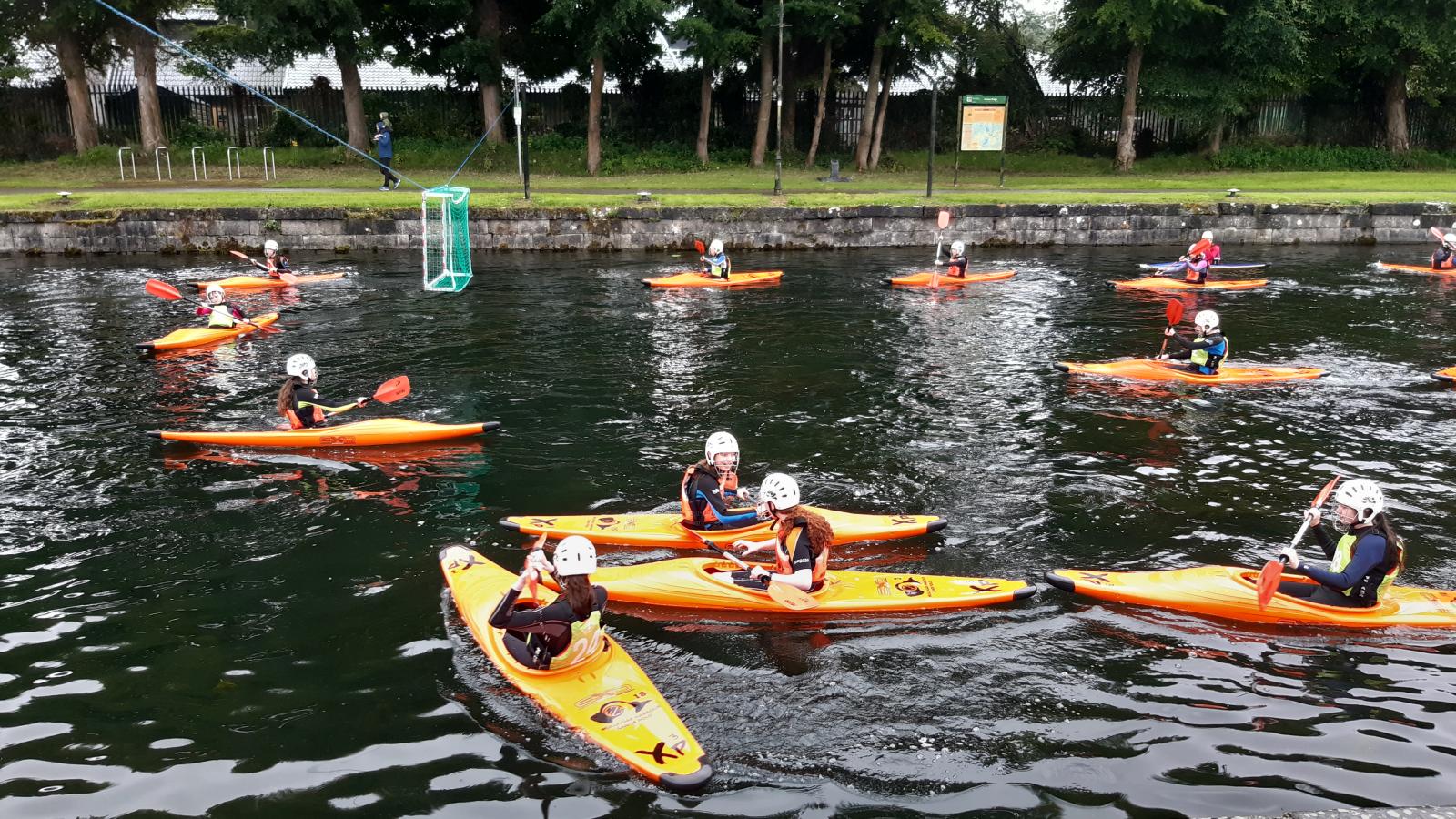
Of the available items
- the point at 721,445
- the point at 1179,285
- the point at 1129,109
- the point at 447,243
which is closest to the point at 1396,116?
the point at 1129,109

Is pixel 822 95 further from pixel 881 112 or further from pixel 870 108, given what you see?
pixel 881 112

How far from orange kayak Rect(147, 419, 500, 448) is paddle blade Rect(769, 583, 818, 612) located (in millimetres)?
5667

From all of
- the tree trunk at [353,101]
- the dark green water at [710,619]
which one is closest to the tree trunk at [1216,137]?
the dark green water at [710,619]

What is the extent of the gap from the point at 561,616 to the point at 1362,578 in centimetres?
612

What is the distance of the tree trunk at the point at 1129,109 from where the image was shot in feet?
110

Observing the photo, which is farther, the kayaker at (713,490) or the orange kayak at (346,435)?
the orange kayak at (346,435)

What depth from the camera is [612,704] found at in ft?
21.8

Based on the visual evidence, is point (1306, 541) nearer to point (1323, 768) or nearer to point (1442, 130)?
point (1323, 768)

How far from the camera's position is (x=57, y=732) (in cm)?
657

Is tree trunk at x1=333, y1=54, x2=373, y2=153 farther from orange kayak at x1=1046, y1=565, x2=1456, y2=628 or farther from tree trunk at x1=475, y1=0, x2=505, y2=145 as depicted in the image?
orange kayak at x1=1046, y1=565, x2=1456, y2=628

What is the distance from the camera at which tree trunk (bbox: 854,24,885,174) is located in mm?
31844

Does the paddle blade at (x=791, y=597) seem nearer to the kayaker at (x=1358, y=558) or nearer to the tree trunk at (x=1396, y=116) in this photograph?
the kayaker at (x=1358, y=558)

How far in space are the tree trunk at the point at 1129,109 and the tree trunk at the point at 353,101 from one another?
2521 cm

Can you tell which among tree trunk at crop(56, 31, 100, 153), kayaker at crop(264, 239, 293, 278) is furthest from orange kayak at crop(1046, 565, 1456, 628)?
tree trunk at crop(56, 31, 100, 153)
